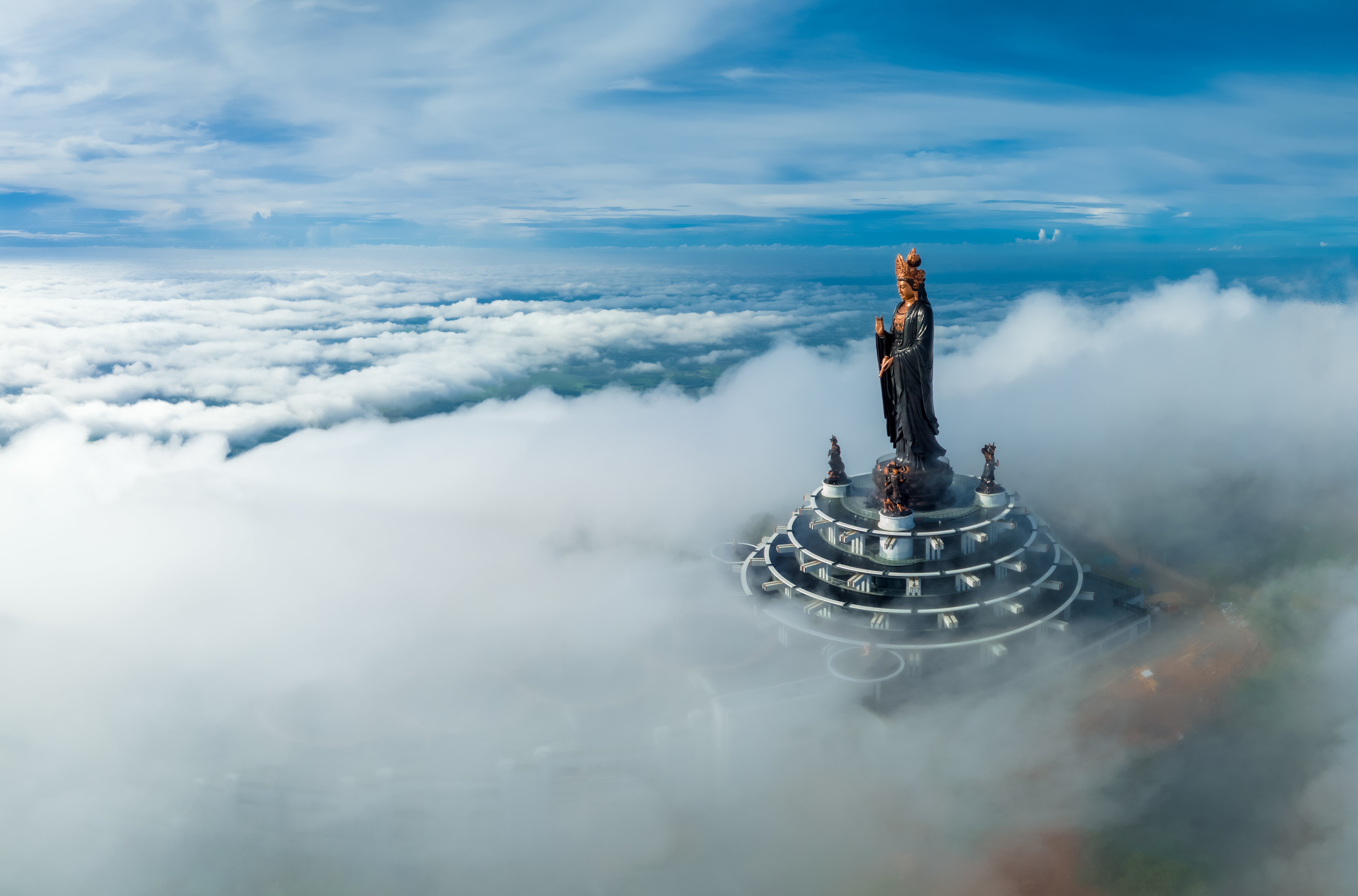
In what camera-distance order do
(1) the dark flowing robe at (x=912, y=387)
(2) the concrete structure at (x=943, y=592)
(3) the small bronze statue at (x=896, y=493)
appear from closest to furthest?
1. (2) the concrete structure at (x=943, y=592)
2. (3) the small bronze statue at (x=896, y=493)
3. (1) the dark flowing robe at (x=912, y=387)

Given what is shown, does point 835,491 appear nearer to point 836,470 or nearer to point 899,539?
point 836,470

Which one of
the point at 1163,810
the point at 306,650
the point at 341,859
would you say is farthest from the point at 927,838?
the point at 306,650

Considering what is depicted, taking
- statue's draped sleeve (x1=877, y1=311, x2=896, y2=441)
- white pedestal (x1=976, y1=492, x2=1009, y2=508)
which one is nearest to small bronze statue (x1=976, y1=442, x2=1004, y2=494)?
white pedestal (x1=976, y1=492, x2=1009, y2=508)

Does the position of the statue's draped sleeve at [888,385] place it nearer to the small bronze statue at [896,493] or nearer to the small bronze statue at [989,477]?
the small bronze statue at [896,493]

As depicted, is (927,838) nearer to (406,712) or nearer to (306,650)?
(406,712)

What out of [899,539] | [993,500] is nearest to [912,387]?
[993,500]

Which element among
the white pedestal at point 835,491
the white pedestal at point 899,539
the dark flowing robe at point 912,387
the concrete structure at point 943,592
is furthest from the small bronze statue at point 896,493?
the white pedestal at point 835,491
